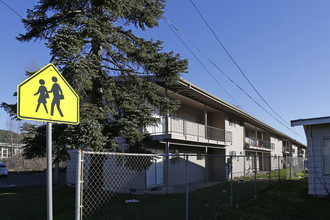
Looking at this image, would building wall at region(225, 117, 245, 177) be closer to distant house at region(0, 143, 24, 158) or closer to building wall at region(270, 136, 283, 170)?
building wall at region(270, 136, 283, 170)

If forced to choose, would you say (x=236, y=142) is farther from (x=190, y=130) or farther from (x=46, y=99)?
(x=46, y=99)

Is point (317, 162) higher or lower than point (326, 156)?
lower

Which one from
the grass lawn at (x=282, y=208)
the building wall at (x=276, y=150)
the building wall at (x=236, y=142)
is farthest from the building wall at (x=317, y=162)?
the building wall at (x=276, y=150)

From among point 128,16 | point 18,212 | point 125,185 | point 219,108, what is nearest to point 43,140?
point 18,212

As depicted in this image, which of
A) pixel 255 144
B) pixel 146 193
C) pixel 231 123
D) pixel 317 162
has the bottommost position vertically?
pixel 146 193

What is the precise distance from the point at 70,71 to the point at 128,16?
3577 millimetres

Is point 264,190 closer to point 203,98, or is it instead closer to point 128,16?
point 203,98

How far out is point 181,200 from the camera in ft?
36.1

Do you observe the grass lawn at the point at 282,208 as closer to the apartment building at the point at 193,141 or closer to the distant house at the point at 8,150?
the apartment building at the point at 193,141

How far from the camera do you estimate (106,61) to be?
9.73 meters

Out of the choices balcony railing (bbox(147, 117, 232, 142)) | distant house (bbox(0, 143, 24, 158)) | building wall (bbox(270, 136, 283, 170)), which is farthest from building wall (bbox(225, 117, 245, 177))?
distant house (bbox(0, 143, 24, 158))

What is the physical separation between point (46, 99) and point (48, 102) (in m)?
0.04

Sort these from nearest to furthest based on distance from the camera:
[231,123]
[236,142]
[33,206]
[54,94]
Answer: [54,94], [33,206], [231,123], [236,142]

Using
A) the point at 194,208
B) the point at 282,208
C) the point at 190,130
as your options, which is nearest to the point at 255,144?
the point at 190,130
